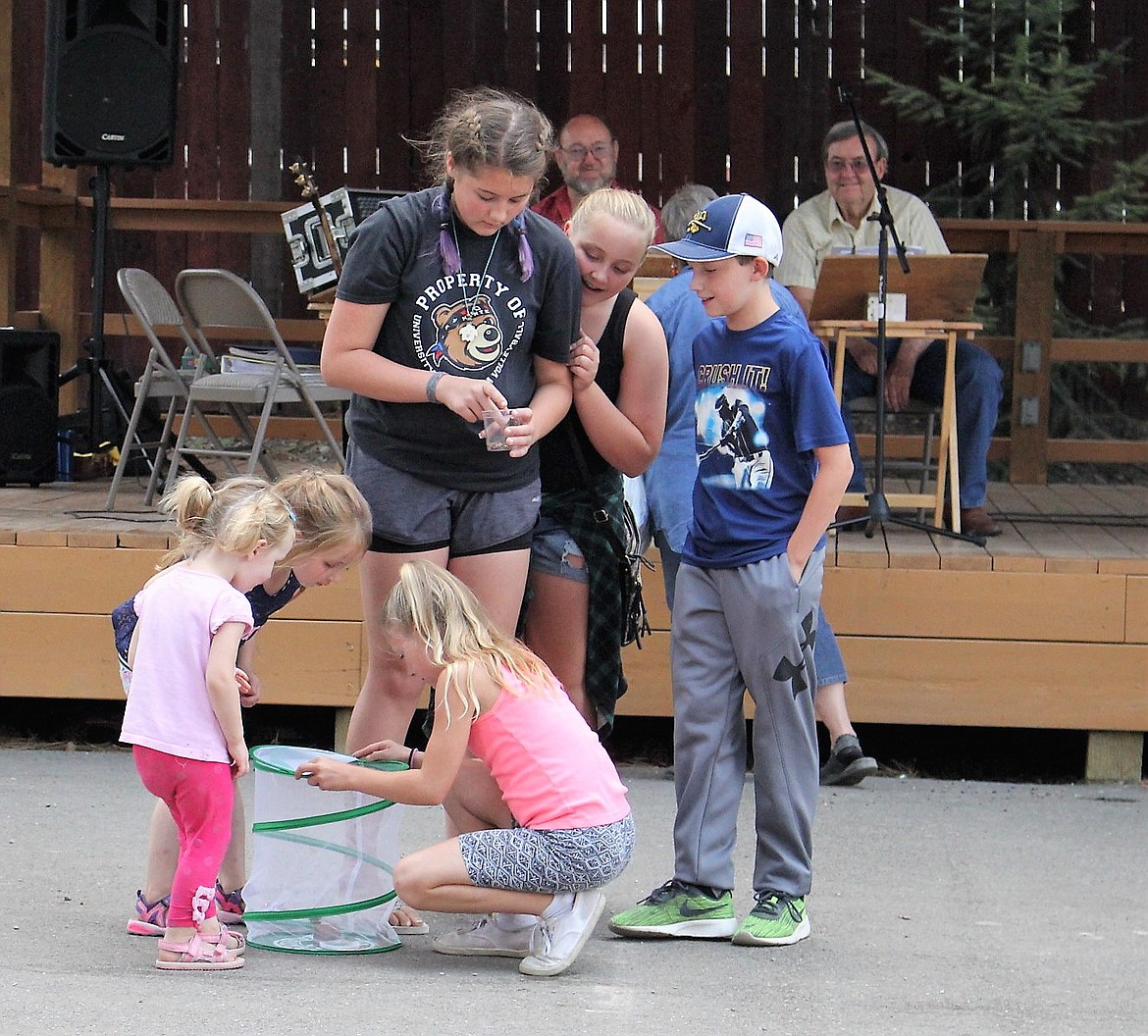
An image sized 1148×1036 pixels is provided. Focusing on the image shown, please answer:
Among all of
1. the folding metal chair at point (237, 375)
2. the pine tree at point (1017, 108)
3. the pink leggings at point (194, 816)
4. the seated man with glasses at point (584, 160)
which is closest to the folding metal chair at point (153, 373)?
the folding metal chair at point (237, 375)

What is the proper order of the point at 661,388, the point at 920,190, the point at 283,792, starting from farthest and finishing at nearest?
the point at 920,190 → the point at 661,388 → the point at 283,792

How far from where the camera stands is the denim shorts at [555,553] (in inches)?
134

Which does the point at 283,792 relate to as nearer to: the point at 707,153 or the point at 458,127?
the point at 458,127

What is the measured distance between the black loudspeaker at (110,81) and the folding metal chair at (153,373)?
60 centimetres

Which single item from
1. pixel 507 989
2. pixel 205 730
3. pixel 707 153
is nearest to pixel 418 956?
pixel 507 989

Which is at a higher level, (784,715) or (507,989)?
(784,715)

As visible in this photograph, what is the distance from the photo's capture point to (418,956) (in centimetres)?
316

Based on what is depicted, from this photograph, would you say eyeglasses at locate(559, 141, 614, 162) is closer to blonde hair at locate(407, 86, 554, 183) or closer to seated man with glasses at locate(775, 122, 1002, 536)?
seated man with glasses at locate(775, 122, 1002, 536)

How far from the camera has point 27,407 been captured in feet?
21.2

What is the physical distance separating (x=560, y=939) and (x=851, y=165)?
368 cm

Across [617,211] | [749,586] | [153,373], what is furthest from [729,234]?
[153,373]

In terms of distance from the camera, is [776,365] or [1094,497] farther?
[1094,497]

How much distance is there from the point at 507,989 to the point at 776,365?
1.21 m

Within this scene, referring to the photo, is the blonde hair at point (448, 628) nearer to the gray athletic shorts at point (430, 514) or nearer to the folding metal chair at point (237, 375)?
the gray athletic shorts at point (430, 514)
